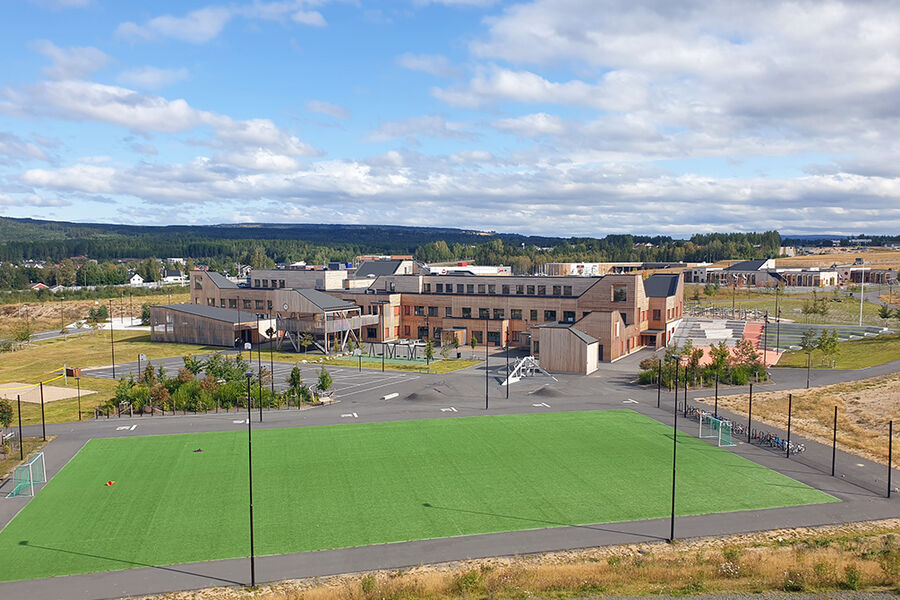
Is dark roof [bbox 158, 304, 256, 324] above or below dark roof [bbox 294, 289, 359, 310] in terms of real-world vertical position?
below

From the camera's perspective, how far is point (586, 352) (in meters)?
71.6

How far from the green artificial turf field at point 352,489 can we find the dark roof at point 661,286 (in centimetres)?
4648

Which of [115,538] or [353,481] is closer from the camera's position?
[115,538]

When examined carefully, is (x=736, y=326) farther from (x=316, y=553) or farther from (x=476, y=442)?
(x=316, y=553)

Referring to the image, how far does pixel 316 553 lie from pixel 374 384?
38.3 meters

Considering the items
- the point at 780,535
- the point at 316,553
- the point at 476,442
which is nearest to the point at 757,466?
the point at 780,535

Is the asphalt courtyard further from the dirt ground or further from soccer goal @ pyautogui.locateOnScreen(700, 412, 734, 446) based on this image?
the dirt ground

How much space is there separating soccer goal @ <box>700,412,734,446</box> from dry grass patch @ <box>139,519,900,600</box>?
53.2 ft

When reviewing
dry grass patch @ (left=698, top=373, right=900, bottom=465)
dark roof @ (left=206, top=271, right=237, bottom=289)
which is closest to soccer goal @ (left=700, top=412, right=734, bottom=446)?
dry grass patch @ (left=698, top=373, right=900, bottom=465)

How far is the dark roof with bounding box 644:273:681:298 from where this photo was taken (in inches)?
3684

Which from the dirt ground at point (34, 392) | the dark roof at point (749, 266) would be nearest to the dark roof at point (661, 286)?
the dirt ground at point (34, 392)

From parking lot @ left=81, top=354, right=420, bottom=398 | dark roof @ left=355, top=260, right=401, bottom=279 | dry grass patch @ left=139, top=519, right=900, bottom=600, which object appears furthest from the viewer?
dark roof @ left=355, top=260, right=401, bottom=279

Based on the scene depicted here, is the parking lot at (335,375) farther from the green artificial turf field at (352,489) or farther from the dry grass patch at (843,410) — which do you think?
the dry grass patch at (843,410)

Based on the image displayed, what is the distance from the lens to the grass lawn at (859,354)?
2948 inches
